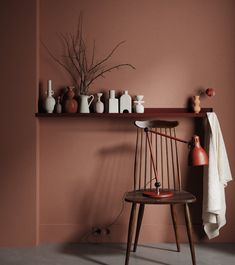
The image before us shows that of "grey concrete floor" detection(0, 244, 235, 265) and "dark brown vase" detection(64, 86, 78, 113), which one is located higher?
"dark brown vase" detection(64, 86, 78, 113)

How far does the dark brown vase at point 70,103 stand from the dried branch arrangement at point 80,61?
0.11 m

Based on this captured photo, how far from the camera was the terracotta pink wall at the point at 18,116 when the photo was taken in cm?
357

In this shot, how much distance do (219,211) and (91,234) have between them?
114 centimetres

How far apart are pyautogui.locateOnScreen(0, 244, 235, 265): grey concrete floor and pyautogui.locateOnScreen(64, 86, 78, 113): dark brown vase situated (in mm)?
1184

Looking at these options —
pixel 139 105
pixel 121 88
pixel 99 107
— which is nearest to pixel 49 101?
pixel 99 107

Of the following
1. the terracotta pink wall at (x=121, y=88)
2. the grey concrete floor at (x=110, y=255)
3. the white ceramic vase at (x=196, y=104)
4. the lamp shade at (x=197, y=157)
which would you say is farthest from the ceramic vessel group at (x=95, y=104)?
the grey concrete floor at (x=110, y=255)

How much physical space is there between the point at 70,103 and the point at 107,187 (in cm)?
82

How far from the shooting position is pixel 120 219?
369 cm

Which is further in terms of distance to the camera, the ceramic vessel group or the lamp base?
the ceramic vessel group

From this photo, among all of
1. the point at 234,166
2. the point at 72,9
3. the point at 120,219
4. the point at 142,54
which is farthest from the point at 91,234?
the point at 72,9

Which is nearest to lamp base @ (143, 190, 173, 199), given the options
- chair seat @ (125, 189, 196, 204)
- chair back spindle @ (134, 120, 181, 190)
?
chair seat @ (125, 189, 196, 204)

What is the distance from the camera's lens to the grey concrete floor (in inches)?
124

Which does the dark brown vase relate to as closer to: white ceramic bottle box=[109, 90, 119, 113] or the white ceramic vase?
white ceramic bottle box=[109, 90, 119, 113]

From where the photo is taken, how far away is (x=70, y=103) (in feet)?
11.7
